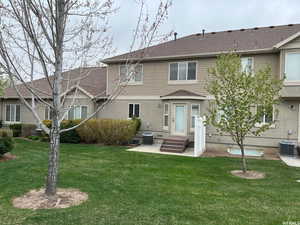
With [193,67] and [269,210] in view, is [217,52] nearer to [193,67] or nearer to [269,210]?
[193,67]

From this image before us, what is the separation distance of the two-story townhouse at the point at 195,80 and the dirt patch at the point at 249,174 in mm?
4544

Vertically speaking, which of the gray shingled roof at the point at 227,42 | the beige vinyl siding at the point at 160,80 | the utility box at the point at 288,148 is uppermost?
the gray shingled roof at the point at 227,42

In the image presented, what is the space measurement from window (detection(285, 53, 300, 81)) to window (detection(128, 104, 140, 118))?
30.3 ft

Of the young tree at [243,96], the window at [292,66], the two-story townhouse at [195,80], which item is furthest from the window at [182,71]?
the young tree at [243,96]

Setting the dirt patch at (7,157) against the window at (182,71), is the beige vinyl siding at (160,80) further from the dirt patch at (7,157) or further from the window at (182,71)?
the dirt patch at (7,157)

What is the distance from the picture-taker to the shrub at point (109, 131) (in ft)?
45.0

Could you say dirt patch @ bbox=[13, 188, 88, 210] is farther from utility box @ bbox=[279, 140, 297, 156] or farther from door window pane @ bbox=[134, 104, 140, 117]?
utility box @ bbox=[279, 140, 297, 156]

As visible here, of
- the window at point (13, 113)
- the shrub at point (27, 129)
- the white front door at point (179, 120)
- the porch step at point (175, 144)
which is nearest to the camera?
the porch step at point (175, 144)

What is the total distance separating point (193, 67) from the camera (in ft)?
46.1

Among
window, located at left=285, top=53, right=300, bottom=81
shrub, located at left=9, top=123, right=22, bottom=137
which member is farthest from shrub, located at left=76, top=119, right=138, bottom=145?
window, located at left=285, top=53, right=300, bottom=81

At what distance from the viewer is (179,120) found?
14.0m

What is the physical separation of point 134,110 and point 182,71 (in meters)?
4.33

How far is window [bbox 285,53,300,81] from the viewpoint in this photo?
11219 millimetres

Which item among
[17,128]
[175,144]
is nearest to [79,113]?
[17,128]
